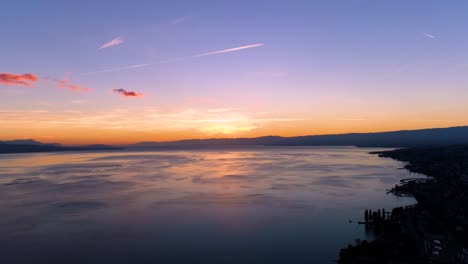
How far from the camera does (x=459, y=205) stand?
3306cm

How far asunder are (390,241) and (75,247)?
827 inches

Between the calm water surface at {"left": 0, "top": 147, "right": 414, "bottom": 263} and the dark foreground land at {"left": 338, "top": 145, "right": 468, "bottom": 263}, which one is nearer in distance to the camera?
the dark foreground land at {"left": 338, "top": 145, "right": 468, "bottom": 263}

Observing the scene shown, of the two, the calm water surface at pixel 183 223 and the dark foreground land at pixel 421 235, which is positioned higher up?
the dark foreground land at pixel 421 235

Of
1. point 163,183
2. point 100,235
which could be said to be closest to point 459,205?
point 100,235

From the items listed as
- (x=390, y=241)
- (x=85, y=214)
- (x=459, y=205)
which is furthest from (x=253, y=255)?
(x=459, y=205)

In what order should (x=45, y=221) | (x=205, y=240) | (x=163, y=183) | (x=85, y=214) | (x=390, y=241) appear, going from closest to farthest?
(x=390, y=241), (x=205, y=240), (x=45, y=221), (x=85, y=214), (x=163, y=183)

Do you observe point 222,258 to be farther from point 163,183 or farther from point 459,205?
point 163,183

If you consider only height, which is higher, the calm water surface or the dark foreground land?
the dark foreground land

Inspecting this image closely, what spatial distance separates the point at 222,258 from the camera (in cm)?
2264

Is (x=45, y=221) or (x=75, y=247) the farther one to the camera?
(x=45, y=221)

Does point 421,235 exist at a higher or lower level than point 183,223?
higher

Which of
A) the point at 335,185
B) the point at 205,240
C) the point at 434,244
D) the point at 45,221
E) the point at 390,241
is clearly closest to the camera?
the point at 434,244

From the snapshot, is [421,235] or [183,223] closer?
[421,235]

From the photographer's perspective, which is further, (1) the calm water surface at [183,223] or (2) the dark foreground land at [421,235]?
(1) the calm water surface at [183,223]
